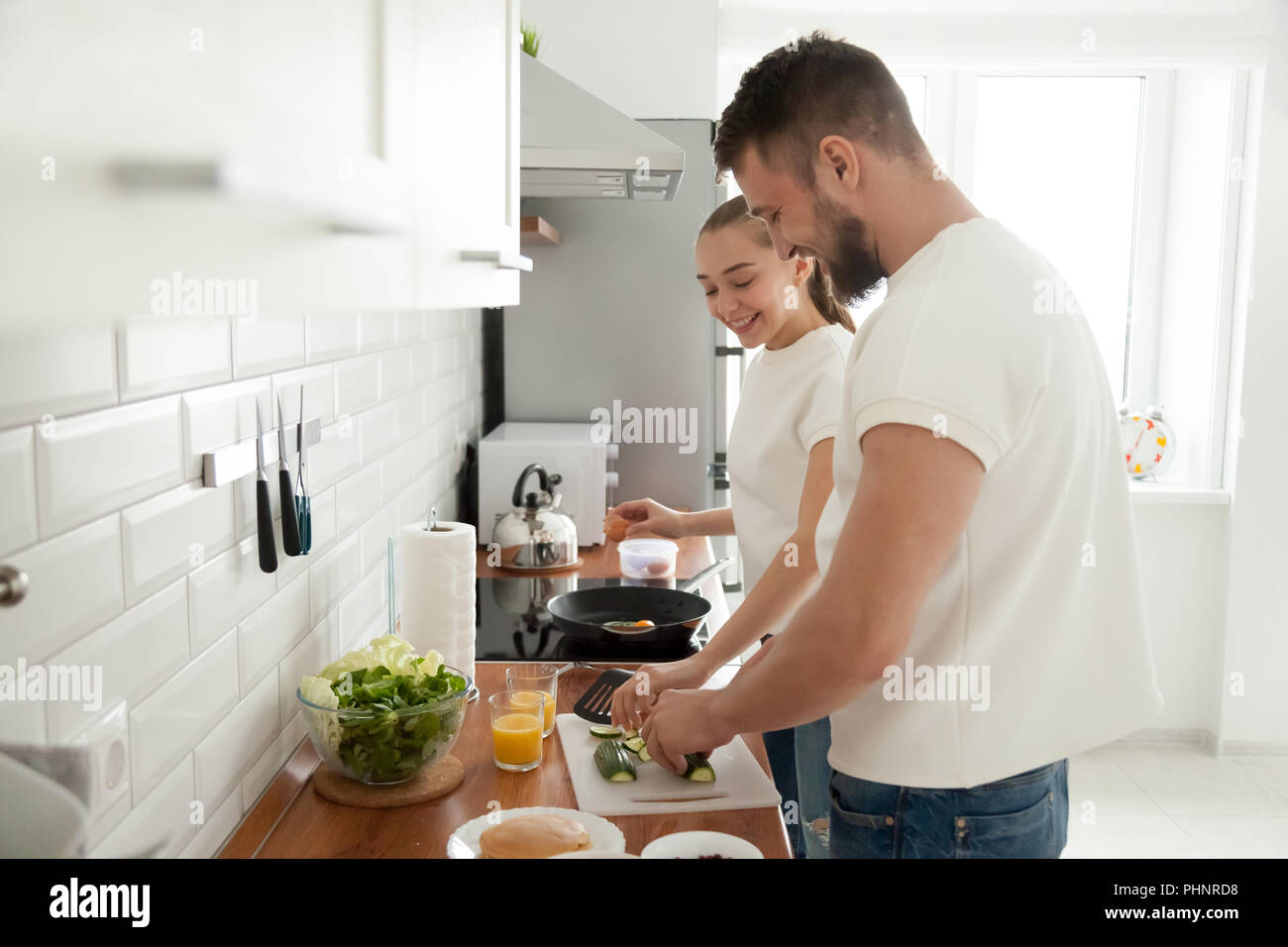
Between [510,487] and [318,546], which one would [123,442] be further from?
[510,487]

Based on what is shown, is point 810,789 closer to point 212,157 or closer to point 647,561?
point 647,561

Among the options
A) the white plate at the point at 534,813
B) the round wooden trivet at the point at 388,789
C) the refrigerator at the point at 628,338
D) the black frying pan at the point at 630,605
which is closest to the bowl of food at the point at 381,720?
the round wooden trivet at the point at 388,789

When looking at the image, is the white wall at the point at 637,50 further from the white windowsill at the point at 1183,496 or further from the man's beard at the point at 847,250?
the man's beard at the point at 847,250

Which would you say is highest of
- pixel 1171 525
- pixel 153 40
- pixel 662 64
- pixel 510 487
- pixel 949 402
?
pixel 662 64

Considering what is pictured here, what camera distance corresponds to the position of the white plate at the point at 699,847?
3.38 ft

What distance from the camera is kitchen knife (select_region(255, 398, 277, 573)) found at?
45.3 inches

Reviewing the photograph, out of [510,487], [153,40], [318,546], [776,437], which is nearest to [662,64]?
[510,487]

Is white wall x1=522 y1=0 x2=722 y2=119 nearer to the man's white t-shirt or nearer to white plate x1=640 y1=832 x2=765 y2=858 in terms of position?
the man's white t-shirt

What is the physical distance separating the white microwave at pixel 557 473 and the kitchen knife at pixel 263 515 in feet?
4.83

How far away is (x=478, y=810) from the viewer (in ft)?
3.91

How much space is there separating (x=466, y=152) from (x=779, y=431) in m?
0.89

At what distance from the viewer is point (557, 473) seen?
2707 mm

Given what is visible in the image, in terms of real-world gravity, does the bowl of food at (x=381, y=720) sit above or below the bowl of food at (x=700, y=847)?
above
